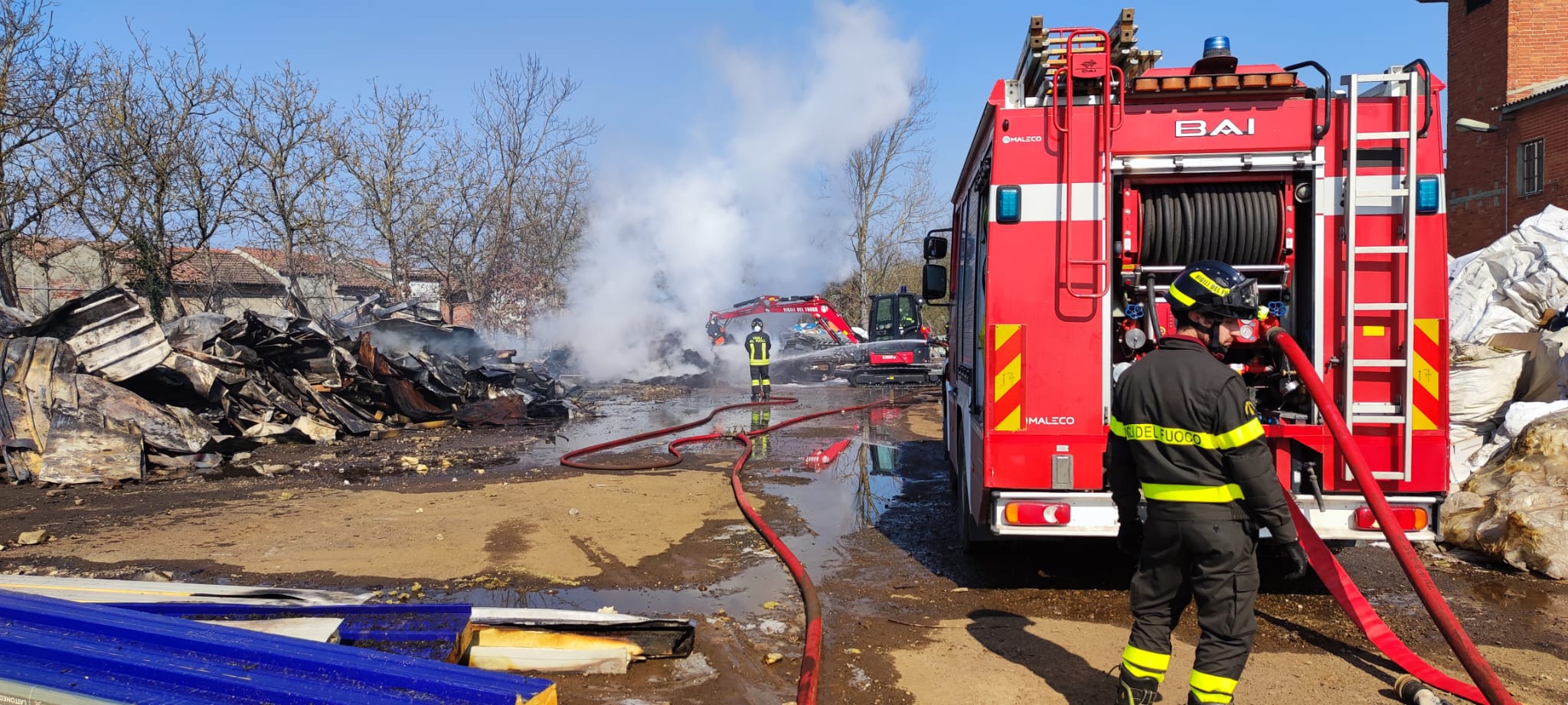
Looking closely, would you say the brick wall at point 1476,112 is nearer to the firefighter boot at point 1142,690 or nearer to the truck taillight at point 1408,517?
the truck taillight at point 1408,517

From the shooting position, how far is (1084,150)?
4438 mm

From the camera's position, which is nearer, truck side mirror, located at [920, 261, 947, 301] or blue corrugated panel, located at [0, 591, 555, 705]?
blue corrugated panel, located at [0, 591, 555, 705]

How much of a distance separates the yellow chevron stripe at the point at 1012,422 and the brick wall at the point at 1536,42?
77.0 feet

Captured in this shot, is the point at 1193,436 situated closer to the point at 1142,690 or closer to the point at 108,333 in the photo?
the point at 1142,690

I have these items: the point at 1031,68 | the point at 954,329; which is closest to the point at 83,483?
the point at 954,329

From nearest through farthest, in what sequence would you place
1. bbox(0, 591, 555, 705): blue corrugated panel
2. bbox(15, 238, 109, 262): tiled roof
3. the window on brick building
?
bbox(0, 591, 555, 705): blue corrugated panel, bbox(15, 238, 109, 262): tiled roof, the window on brick building

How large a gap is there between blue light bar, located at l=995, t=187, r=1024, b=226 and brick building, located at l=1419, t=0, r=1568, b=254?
2110cm

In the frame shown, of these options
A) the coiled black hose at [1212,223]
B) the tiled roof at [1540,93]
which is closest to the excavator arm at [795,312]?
the tiled roof at [1540,93]

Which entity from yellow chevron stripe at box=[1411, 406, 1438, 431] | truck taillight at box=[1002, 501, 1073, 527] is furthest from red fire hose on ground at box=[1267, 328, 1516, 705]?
truck taillight at box=[1002, 501, 1073, 527]

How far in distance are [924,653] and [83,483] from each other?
8436mm

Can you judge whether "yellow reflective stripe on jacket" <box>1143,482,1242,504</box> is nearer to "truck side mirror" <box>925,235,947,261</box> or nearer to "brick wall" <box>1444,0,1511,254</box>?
"truck side mirror" <box>925,235,947,261</box>

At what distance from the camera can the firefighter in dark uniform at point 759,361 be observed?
53.5ft

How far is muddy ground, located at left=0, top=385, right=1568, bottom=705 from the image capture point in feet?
12.6

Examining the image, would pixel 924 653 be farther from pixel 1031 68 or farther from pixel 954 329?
pixel 954 329
